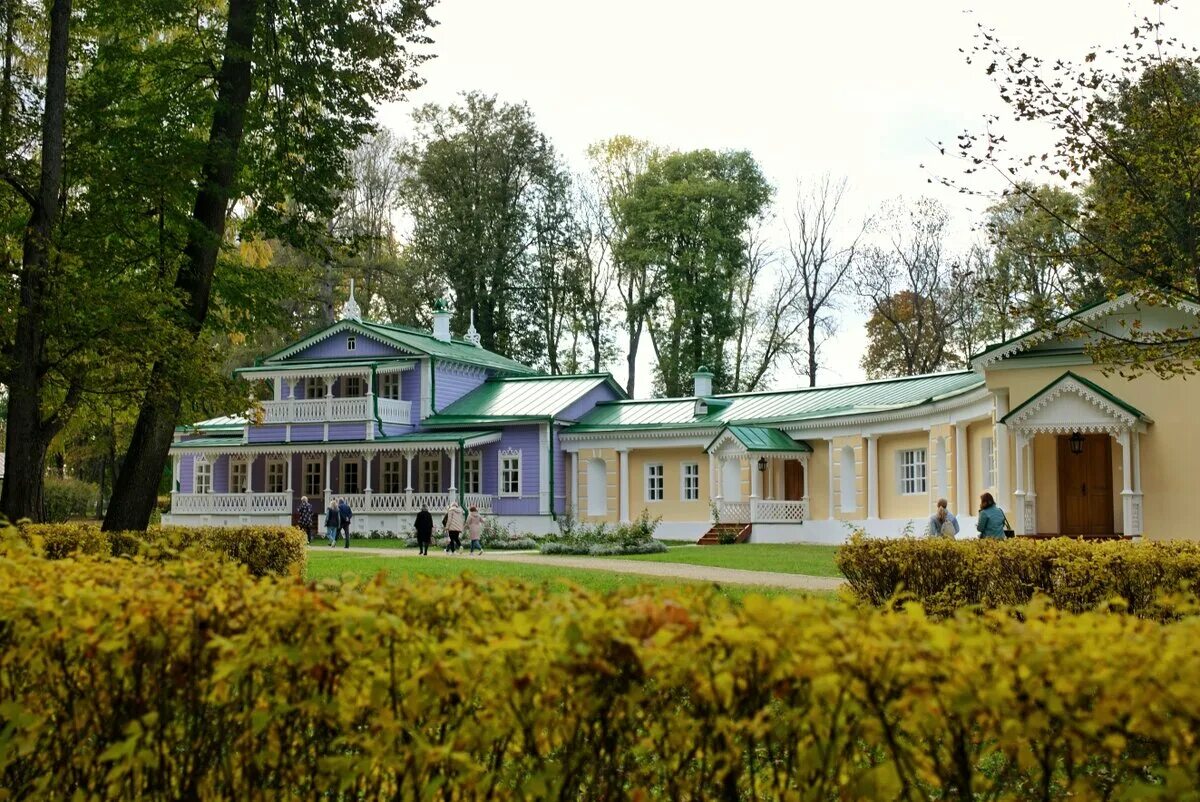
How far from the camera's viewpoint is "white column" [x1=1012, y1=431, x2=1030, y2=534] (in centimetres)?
2361

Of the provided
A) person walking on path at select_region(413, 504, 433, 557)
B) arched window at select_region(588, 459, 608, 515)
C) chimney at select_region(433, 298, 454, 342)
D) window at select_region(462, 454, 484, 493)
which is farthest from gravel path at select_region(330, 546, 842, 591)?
chimney at select_region(433, 298, 454, 342)

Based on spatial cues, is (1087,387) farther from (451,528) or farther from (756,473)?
(451,528)

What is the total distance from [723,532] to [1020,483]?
1047 cm

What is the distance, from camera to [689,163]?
50.6 meters

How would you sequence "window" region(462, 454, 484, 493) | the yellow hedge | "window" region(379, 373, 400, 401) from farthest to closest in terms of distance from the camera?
1. "window" region(379, 373, 400, 401)
2. "window" region(462, 454, 484, 493)
3. the yellow hedge

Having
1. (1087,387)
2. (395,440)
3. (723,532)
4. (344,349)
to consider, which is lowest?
(723,532)

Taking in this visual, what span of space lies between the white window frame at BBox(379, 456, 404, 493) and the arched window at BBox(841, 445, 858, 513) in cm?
1494

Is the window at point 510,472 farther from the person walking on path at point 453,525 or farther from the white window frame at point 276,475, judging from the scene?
the person walking on path at point 453,525

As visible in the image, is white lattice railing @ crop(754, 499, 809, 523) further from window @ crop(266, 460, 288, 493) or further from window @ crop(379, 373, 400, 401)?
window @ crop(266, 460, 288, 493)

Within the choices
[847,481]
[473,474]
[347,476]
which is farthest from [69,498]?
[847,481]

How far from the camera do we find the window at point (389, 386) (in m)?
39.8

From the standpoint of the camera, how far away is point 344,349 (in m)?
39.6

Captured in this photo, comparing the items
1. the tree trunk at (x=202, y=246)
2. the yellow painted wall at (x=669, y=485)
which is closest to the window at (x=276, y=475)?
the yellow painted wall at (x=669, y=485)

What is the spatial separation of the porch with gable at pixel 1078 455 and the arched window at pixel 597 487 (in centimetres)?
1580
